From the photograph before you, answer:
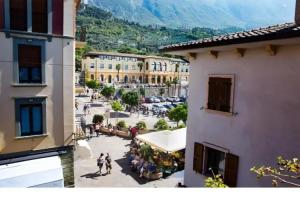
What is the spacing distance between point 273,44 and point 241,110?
1.52 m

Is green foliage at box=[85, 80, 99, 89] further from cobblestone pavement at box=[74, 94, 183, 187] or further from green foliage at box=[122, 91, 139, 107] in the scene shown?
cobblestone pavement at box=[74, 94, 183, 187]

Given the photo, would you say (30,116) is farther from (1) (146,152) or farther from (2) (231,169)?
(2) (231,169)

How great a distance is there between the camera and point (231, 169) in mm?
6027

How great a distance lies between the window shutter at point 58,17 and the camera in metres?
9.42

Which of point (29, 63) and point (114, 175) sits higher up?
point (29, 63)

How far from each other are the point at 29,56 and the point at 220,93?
21.1 feet

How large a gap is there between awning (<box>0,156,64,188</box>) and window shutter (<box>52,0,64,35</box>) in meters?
4.79

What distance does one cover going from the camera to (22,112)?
918 cm

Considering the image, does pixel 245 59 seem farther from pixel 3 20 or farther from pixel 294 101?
pixel 3 20

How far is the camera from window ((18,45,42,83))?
29.5ft

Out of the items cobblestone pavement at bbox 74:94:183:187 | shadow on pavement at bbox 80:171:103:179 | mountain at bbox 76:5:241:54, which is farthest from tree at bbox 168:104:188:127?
mountain at bbox 76:5:241:54

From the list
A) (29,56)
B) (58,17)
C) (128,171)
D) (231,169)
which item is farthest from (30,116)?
(231,169)

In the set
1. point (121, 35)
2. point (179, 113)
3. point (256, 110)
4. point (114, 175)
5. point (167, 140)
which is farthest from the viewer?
point (121, 35)
